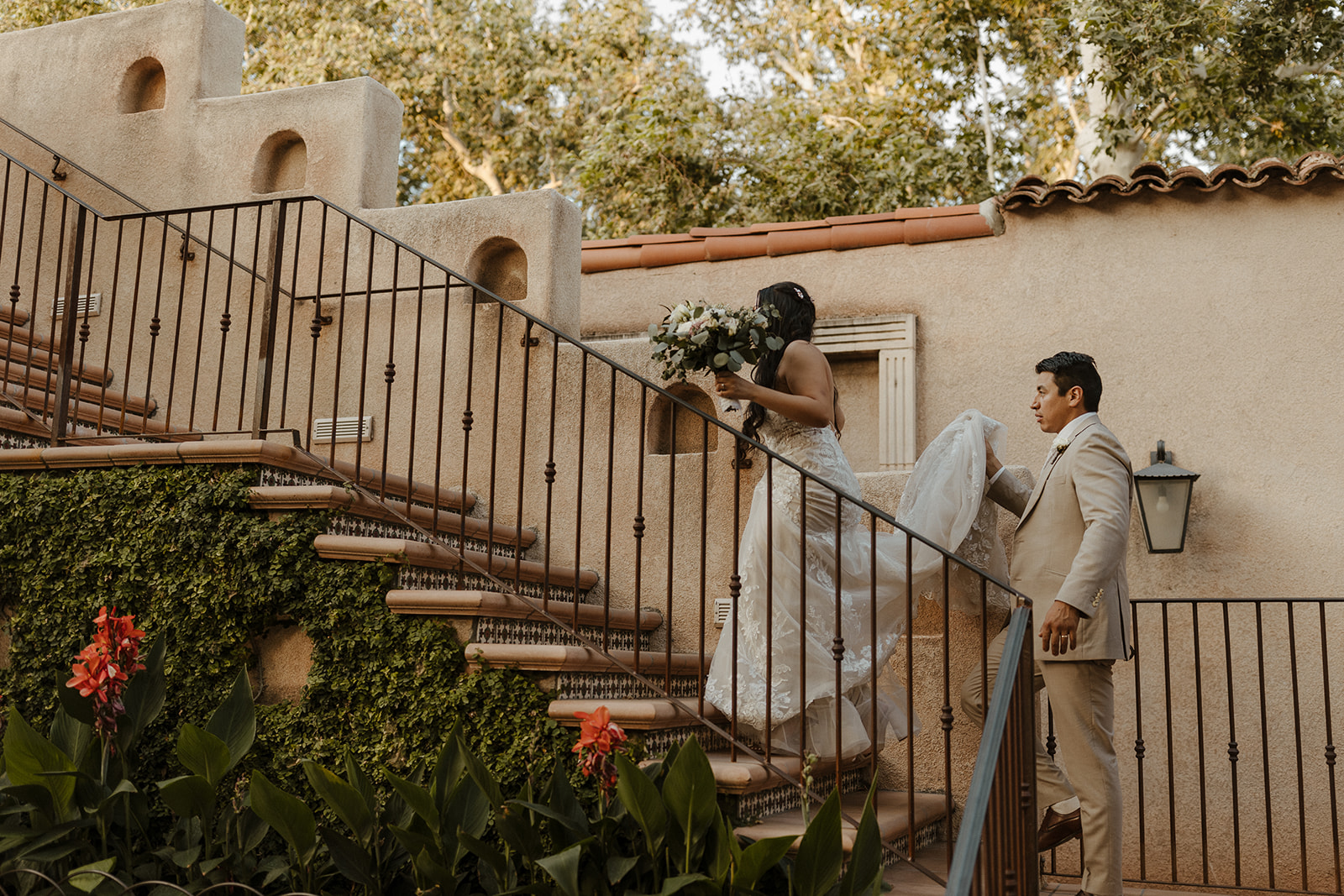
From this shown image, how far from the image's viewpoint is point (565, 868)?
3.07m

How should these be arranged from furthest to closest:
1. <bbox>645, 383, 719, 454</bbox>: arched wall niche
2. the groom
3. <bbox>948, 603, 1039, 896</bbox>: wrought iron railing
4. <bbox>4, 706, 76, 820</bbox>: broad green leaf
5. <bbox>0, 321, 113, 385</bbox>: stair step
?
<bbox>0, 321, 113, 385</bbox>: stair step, <bbox>645, 383, 719, 454</bbox>: arched wall niche, the groom, <bbox>4, 706, 76, 820</bbox>: broad green leaf, <bbox>948, 603, 1039, 896</bbox>: wrought iron railing

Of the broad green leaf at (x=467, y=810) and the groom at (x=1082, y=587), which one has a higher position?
the groom at (x=1082, y=587)

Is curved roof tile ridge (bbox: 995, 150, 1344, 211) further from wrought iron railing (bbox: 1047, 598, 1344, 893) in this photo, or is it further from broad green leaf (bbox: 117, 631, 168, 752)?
broad green leaf (bbox: 117, 631, 168, 752)

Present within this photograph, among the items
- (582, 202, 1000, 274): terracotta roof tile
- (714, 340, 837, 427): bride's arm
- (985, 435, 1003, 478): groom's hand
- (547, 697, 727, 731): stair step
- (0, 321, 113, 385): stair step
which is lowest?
(547, 697, 727, 731): stair step

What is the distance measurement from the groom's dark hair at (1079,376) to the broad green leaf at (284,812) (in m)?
2.75

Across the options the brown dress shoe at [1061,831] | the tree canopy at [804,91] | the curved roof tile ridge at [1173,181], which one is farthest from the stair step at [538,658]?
the tree canopy at [804,91]

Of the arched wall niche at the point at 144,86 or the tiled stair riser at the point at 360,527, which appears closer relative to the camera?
the tiled stair riser at the point at 360,527

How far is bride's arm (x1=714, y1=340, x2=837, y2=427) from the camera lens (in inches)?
167

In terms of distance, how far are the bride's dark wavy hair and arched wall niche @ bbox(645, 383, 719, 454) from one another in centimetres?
110

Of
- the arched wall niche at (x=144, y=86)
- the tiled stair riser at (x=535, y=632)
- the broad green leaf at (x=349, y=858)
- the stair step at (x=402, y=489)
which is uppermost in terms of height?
the arched wall niche at (x=144, y=86)

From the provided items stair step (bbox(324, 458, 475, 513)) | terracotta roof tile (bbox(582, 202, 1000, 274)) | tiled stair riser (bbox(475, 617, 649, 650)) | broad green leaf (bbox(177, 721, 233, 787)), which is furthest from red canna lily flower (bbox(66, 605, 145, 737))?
terracotta roof tile (bbox(582, 202, 1000, 274))

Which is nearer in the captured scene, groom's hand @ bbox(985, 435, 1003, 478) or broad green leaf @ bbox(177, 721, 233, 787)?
broad green leaf @ bbox(177, 721, 233, 787)

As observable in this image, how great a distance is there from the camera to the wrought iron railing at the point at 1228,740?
4.84 metres

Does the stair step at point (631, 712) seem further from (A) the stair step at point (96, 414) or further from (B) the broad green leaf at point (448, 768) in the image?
(A) the stair step at point (96, 414)
